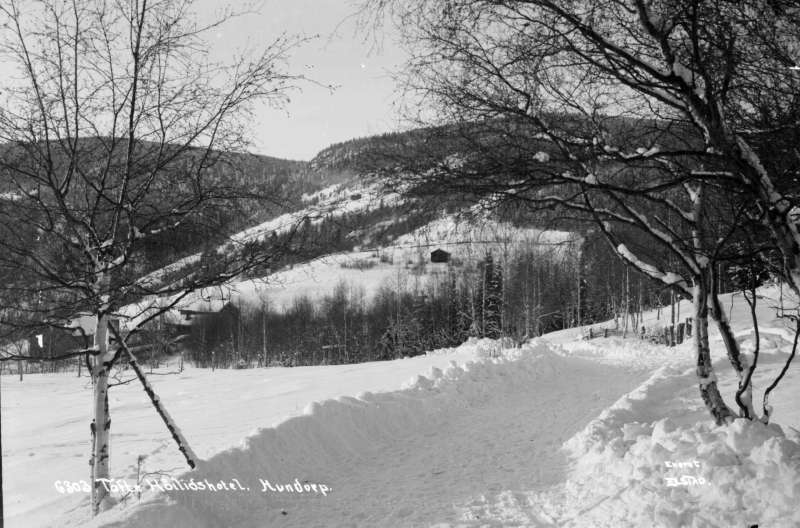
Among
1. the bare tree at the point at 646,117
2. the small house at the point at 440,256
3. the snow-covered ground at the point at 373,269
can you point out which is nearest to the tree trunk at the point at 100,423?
the snow-covered ground at the point at 373,269

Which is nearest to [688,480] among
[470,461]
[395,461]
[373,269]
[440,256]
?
[470,461]

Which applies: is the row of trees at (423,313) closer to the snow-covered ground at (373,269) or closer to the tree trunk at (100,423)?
the snow-covered ground at (373,269)

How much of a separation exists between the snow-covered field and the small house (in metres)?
64.6

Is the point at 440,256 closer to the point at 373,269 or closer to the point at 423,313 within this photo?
the point at 373,269

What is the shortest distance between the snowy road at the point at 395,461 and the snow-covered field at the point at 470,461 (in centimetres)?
2

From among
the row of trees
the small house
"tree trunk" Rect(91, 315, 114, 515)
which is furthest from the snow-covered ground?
the row of trees

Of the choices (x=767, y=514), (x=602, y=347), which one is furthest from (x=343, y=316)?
(x=767, y=514)

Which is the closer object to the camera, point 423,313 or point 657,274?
point 657,274

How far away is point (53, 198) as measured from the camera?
5316 mm

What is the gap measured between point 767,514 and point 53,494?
9.67 meters

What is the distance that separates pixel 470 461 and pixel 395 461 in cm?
90

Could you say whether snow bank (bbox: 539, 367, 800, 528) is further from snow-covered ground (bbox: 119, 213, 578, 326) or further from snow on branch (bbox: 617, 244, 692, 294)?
snow-covered ground (bbox: 119, 213, 578, 326)

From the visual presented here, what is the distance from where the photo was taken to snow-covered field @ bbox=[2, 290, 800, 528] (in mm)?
4234

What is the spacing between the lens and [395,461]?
6.63 meters
